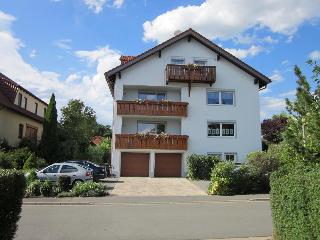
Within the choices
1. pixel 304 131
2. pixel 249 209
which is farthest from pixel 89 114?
pixel 304 131

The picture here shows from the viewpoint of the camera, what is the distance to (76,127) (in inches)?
1684

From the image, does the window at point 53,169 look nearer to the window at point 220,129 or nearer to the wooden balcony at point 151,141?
the wooden balcony at point 151,141

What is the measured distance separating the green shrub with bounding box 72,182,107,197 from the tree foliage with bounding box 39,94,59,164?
594 inches

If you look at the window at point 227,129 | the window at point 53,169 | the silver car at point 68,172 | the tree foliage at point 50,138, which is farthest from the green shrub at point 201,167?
the tree foliage at point 50,138

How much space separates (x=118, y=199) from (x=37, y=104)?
87.6 feet

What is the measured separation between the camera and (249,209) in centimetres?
1608

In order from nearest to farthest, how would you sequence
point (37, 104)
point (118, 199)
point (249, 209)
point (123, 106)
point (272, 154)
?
point (249, 209) → point (118, 199) → point (272, 154) → point (123, 106) → point (37, 104)

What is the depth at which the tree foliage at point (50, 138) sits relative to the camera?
1375 inches

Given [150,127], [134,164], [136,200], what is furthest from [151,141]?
[136,200]

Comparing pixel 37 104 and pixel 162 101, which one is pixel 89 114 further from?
pixel 162 101

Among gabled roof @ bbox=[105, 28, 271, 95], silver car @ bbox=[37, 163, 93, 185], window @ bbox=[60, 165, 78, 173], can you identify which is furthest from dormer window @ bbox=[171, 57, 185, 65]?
window @ bbox=[60, 165, 78, 173]

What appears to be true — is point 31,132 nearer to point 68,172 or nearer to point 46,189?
point 68,172

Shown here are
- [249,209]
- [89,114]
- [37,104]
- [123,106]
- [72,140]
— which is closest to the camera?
[249,209]

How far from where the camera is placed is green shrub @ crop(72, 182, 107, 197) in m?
20.2
